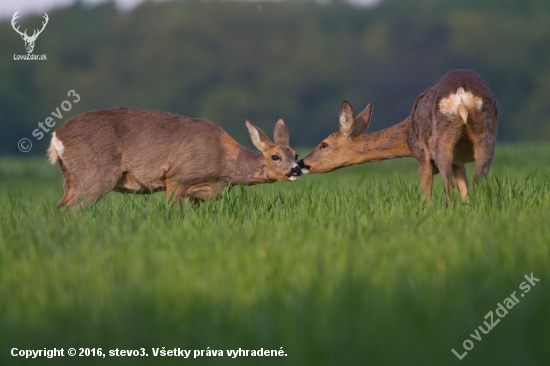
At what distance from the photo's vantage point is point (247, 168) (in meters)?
7.46

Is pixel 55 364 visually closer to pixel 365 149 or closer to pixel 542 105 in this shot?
pixel 365 149

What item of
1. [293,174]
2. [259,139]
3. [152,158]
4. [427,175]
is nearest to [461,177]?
[427,175]

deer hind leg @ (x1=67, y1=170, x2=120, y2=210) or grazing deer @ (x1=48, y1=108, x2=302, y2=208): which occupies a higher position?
grazing deer @ (x1=48, y1=108, x2=302, y2=208)

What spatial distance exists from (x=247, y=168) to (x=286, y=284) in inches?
152

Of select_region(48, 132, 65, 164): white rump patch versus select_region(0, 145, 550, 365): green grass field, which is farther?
select_region(48, 132, 65, 164): white rump patch

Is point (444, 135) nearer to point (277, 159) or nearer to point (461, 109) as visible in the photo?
point (461, 109)

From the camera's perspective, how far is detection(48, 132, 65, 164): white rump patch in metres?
7.09

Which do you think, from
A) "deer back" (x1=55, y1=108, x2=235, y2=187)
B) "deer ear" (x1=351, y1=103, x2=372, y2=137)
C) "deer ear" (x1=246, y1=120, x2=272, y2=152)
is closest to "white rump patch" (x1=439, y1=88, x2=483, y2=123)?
"deer ear" (x1=351, y1=103, x2=372, y2=137)

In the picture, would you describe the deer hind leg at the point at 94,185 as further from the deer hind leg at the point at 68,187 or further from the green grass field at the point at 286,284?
the green grass field at the point at 286,284

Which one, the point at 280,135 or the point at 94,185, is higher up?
the point at 280,135

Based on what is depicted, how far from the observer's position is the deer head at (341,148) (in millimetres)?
8203

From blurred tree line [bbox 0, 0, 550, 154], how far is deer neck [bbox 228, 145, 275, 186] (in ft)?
123

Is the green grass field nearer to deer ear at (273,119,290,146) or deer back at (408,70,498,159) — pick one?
deer back at (408,70,498,159)

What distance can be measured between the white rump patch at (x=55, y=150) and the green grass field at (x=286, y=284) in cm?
150
